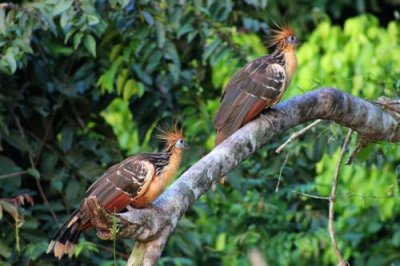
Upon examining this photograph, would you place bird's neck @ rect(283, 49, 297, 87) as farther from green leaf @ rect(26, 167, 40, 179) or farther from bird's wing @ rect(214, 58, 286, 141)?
green leaf @ rect(26, 167, 40, 179)

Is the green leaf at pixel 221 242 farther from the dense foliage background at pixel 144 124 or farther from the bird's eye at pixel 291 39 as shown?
the bird's eye at pixel 291 39

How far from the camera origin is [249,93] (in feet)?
16.5

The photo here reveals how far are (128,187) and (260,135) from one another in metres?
0.64

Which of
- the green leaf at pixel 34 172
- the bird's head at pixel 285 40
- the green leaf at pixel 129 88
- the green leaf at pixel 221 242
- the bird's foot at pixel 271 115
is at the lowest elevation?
the green leaf at pixel 221 242

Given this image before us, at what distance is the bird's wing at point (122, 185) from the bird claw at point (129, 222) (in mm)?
567

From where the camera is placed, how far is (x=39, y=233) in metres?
5.59

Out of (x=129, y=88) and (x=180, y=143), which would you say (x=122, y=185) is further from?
(x=129, y=88)

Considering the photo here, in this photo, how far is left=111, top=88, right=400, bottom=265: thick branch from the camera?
3.79 m

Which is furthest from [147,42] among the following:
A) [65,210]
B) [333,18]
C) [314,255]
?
[333,18]

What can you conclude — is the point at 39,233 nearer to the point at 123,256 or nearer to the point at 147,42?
the point at 123,256

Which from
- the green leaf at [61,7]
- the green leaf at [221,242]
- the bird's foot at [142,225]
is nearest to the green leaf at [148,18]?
the green leaf at [61,7]

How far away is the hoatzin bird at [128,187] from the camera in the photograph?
4270 mm

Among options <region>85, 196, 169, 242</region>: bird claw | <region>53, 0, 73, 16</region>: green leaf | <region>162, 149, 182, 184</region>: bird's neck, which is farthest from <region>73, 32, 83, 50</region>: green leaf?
<region>85, 196, 169, 242</region>: bird claw

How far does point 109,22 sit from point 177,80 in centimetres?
56
